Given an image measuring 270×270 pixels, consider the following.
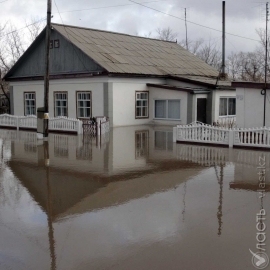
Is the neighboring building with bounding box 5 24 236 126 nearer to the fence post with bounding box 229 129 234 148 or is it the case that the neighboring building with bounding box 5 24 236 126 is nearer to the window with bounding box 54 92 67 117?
the window with bounding box 54 92 67 117

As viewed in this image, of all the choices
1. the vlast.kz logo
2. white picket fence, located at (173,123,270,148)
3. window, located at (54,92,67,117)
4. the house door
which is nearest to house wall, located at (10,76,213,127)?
window, located at (54,92,67,117)

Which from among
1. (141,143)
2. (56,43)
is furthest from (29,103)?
(141,143)

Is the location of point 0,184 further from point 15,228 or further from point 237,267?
point 237,267

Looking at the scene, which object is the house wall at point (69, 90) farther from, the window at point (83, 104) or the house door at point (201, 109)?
the house door at point (201, 109)

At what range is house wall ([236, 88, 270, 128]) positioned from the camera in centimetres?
1638

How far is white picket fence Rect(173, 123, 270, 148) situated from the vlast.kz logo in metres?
9.09

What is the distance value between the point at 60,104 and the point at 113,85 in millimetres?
4673

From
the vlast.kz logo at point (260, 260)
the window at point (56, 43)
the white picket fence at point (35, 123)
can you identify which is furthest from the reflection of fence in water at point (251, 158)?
the window at point (56, 43)

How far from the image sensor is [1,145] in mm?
16391

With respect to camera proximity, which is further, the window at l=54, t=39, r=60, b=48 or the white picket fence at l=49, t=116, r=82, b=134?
the window at l=54, t=39, r=60, b=48

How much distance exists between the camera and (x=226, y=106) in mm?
25734

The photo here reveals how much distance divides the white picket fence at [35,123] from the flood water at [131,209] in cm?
618

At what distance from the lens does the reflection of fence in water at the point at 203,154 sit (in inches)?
475

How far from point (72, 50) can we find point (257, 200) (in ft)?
60.4
